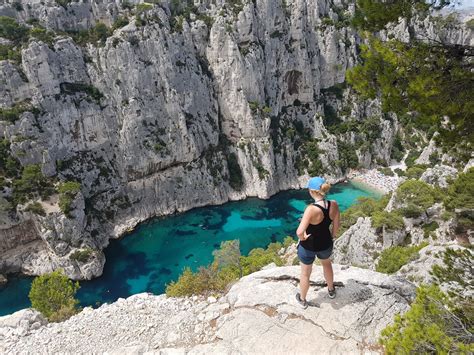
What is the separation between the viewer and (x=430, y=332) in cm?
445

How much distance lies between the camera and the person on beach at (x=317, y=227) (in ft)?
21.6

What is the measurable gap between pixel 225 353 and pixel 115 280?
3173 centimetres

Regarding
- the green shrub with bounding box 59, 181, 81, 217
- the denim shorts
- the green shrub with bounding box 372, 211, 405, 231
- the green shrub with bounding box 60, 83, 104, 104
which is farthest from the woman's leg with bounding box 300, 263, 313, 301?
the green shrub with bounding box 60, 83, 104, 104

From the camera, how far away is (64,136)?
40.7 meters

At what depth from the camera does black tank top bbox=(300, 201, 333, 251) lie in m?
6.73

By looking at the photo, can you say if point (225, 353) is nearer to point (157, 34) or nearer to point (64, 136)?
point (64, 136)

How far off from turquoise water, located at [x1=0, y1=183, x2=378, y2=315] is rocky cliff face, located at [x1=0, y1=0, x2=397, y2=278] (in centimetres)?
193

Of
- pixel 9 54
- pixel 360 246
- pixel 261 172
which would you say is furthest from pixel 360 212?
pixel 9 54

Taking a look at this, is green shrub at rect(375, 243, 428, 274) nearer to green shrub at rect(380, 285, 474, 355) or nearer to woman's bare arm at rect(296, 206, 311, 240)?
woman's bare arm at rect(296, 206, 311, 240)

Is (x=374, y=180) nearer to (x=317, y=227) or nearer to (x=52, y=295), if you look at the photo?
(x=52, y=295)

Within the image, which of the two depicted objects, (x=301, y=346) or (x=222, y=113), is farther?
(x=222, y=113)

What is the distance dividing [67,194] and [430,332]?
3876cm

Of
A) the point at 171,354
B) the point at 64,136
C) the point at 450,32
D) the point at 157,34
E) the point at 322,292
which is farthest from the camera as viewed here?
the point at 450,32

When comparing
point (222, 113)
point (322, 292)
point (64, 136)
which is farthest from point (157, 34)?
point (322, 292)
